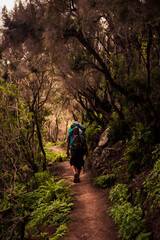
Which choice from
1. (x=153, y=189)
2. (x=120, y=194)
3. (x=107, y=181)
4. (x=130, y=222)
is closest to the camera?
(x=130, y=222)

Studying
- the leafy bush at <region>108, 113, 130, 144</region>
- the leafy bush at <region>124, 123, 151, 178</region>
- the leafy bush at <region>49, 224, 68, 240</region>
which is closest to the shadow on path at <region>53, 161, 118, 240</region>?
the leafy bush at <region>49, 224, 68, 240</region>

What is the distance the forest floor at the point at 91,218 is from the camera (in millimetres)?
3736

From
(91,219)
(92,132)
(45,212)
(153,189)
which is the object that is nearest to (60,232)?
(91,219)

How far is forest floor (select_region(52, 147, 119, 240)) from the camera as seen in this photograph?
12.3 ft

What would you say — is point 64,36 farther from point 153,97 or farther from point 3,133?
point 3,133

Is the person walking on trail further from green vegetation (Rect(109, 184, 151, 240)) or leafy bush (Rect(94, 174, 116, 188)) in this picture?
green vegetation (Rect(109, 184, 151, 240))

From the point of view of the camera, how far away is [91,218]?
4.39m

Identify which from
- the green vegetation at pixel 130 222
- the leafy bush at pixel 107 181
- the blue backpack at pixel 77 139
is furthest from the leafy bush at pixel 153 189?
the blue backpack at pixel 77 139

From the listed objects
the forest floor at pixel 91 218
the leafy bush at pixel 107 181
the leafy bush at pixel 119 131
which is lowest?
the forest floor at pixel 91 218

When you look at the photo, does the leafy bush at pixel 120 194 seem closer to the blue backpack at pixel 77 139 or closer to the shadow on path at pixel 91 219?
the shadow on path at pixel 91 219

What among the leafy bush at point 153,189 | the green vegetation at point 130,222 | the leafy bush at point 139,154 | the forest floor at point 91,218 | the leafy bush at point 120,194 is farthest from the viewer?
the leafy bush at point 139,154

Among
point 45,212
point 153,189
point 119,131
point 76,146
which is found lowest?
point 45,212

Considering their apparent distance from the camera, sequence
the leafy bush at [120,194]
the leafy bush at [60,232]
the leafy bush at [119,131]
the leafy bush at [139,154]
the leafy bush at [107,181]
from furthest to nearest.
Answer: the leafy bush at [119,131] < the leafy bush at [107,181] < the leafy bush at [139,154] < the leafy bush at [120,194] < the leafy bush at [60,232]

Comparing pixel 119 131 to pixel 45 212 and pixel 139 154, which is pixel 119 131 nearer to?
pixel 139 154
